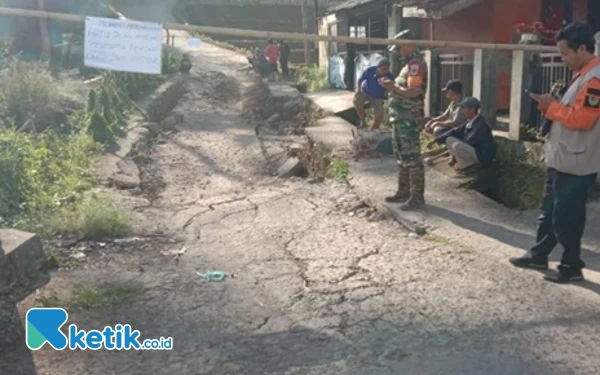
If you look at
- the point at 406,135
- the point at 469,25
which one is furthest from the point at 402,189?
the point at 469,25

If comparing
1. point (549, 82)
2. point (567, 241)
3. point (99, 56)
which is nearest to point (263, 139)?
point (549, 82)

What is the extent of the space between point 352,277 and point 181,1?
43.3m

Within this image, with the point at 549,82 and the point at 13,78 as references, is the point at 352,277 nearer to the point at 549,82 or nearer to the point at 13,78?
the point at 549,82

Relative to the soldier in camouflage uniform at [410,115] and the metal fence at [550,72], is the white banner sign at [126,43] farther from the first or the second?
the metal fence at [550,72]

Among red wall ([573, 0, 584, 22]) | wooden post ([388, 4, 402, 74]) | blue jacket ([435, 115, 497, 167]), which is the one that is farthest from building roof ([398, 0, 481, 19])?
blue jacket ([435, 115, 497, 167])

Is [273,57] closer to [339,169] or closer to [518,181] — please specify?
[339,169]

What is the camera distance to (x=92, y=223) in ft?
20.6

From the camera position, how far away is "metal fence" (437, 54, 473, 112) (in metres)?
10.6

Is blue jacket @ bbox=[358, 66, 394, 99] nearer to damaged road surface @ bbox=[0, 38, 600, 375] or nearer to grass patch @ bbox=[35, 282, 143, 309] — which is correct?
damaged road surface @ bbox=[0, 38, 600, 375]

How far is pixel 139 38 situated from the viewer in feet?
18.0

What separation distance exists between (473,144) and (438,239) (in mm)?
2394

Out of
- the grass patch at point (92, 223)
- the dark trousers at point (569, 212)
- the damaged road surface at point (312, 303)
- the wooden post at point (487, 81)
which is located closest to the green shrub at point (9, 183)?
the grass patch at point (92, 223)

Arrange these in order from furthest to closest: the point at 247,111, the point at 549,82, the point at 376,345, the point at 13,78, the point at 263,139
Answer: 1. the point at 247,111
2. the point at 263,139
3. the point at 13,78
4. the point at 549,82
5. the point at 376,345

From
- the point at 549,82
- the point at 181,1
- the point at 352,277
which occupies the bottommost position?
the point at 352,277
